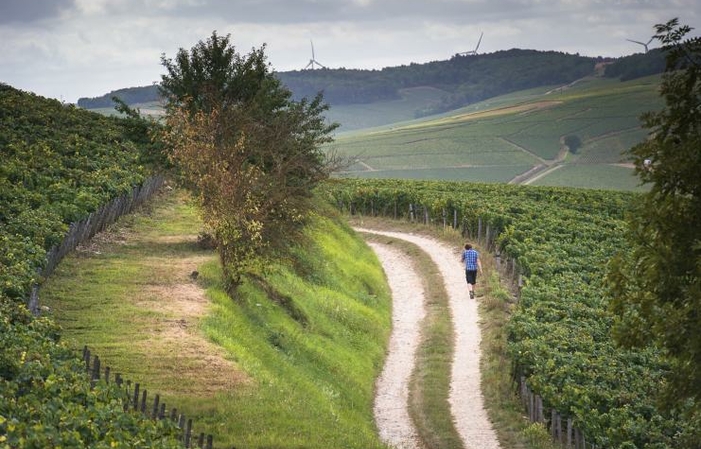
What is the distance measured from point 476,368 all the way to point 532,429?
28.1 feet

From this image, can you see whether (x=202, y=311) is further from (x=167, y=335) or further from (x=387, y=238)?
(x=387, y=238)

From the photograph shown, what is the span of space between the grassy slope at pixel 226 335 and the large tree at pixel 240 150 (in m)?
1.82

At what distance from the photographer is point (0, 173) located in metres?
38.9

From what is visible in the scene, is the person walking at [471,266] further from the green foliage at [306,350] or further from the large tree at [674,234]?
the large tree at [674,234]

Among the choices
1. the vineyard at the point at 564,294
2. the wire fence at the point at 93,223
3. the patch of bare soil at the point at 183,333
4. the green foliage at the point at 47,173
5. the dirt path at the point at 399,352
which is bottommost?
the dirt path at the point at 399,352

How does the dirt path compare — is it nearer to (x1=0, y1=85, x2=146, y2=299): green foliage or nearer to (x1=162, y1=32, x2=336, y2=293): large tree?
(x1=162, y1=32, x2=336, y2=293): large tree

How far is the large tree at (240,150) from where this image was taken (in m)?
34.1

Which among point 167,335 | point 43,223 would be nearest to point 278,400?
point 167,335

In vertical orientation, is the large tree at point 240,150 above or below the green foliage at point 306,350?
above

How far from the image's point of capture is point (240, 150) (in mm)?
35500

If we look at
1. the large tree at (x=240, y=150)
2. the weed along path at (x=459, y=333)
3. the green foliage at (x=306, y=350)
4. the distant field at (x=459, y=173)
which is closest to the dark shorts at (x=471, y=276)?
the weed along path at (x=459, y=333)

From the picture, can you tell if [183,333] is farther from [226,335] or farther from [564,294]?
[564,294]

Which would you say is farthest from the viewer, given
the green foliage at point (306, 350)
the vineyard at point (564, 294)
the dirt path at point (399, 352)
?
the dirt path at point (399, 352)

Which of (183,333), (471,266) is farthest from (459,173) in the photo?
(183,333)
